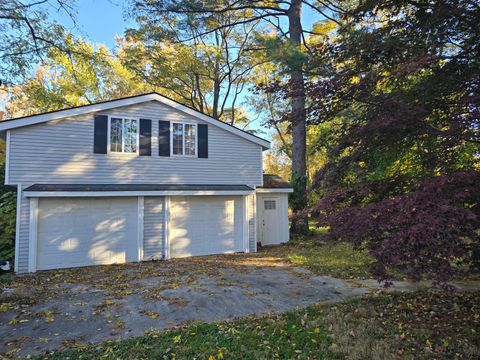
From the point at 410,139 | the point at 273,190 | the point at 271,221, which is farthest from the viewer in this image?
the point at 271,221

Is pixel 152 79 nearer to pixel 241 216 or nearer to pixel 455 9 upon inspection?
pixel 241 216

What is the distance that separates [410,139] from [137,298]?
5.80 meters

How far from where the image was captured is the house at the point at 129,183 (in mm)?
9125

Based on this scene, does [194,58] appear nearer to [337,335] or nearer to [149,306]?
[149,306]

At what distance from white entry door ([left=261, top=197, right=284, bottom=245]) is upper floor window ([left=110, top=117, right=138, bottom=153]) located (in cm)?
588

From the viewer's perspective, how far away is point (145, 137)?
1062 centimetres

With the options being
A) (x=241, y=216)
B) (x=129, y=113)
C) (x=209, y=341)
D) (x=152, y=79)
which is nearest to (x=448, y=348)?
(x=209, y=341)

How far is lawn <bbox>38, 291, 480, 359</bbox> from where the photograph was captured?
12.4ft

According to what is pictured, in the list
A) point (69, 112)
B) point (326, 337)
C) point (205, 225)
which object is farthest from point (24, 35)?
point (326, 337)

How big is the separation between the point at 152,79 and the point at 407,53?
1865cm

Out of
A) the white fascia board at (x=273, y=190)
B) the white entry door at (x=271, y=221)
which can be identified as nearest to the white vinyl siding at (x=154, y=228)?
the white fascia board at (x=273, y=190)

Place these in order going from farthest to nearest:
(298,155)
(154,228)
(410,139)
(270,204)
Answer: (298,155) < (270,204) < (154,228) < (410,139)

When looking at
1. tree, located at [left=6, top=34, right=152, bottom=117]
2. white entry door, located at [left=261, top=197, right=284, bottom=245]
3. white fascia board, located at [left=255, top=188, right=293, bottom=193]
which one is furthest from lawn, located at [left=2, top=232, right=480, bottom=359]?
tree, located at [left=6, top=34, right=152, bottom=117]

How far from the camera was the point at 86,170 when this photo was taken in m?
9.84
